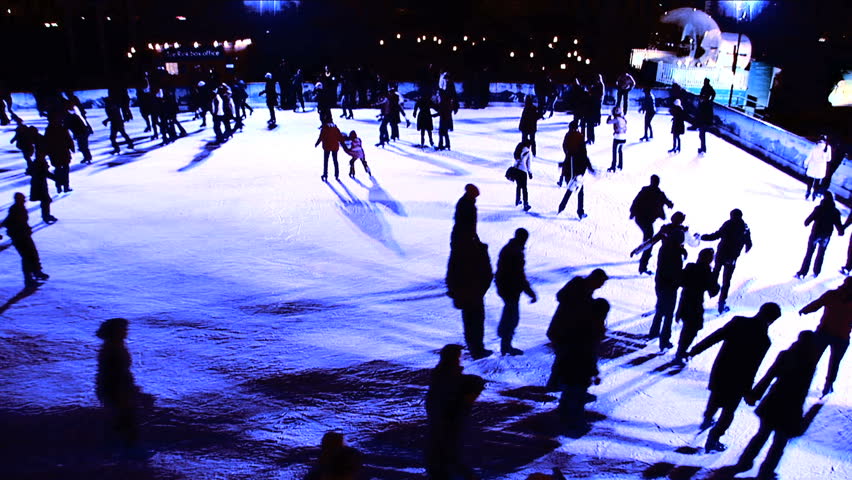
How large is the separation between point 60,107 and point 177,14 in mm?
20488

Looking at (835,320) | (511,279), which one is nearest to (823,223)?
(835,320)

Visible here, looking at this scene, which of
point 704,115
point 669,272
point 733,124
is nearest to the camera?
point 669,272

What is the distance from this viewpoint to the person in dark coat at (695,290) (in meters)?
5.41

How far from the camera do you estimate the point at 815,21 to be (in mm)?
33656

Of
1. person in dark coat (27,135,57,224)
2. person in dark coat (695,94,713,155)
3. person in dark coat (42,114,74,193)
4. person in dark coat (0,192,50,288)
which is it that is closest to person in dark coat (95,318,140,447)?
person in dark coat (0,192,50,288)

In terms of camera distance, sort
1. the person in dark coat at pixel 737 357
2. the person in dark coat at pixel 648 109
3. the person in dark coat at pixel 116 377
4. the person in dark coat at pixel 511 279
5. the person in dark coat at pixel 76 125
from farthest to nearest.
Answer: the person in dark coat at pixel 648 109 < the person in dark coat at pixel 76 125 < the person in dark coat at pixel 511 279 < the person in dark coat at pixel 737 357 < the person in dark coat at pixel 116 377

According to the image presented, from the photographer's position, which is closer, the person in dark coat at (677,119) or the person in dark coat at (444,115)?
the person in dark coat at (677,119)

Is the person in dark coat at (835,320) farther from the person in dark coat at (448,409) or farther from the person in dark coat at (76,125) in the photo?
the person in dark coat at (76,125)

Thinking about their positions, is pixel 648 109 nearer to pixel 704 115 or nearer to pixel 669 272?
pixel 704 115

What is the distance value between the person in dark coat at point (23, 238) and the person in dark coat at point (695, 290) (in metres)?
7.41

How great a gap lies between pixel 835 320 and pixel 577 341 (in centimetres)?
249

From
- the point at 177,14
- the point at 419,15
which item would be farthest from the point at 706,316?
the point at 177,14

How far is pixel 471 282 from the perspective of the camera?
5605mm

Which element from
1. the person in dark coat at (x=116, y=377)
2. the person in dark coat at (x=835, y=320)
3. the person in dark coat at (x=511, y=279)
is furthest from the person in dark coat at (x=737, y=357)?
the person in dark coat at (x=116, y=377)
